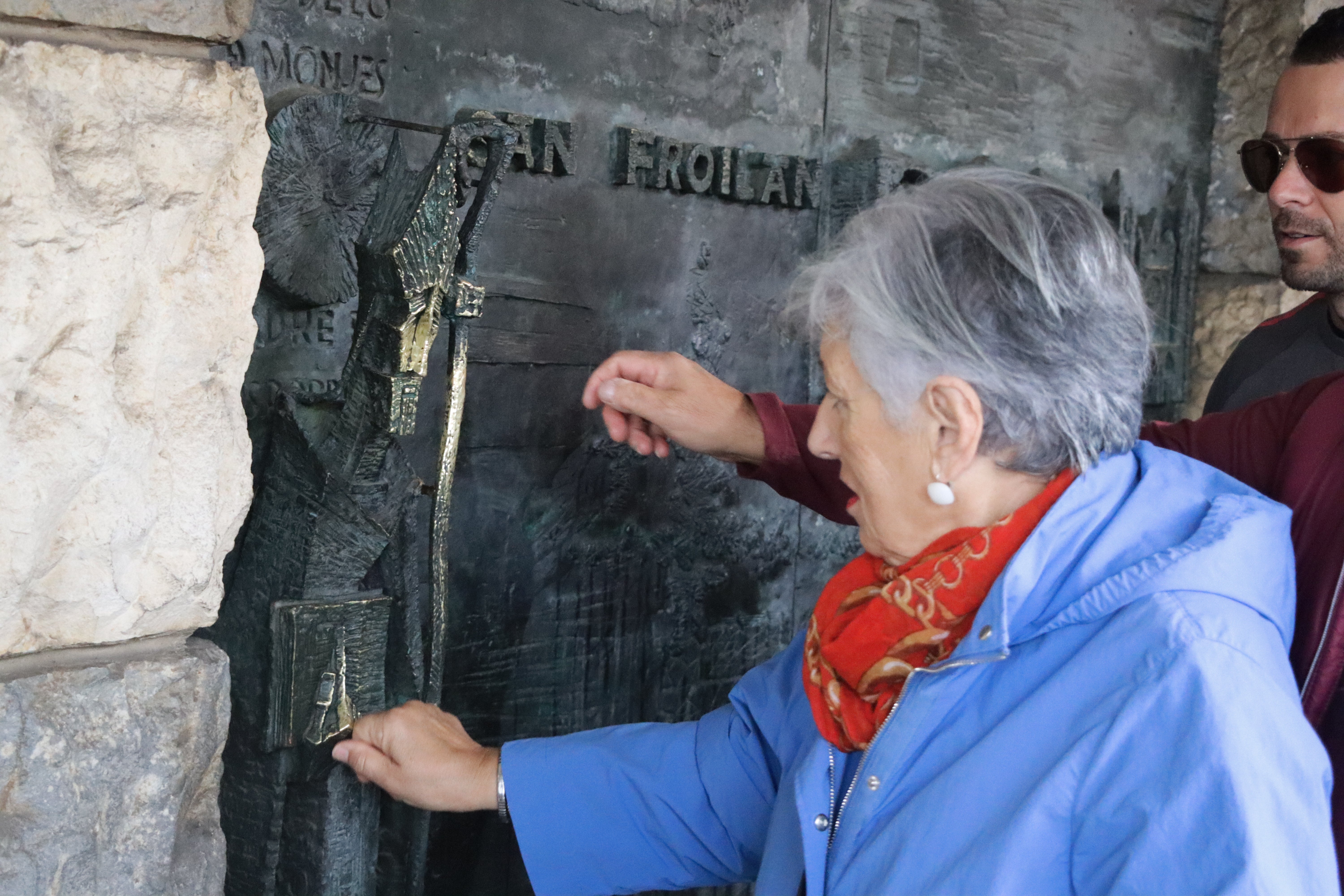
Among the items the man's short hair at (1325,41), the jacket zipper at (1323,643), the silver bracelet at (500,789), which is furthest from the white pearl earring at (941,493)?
the man's short hair at (1325,41)

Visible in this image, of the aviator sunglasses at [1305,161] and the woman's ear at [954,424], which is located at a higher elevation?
the aviator sunglasses at [1305,161]

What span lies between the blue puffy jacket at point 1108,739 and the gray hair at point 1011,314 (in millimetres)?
66

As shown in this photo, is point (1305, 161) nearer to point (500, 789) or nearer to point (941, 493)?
point (941, 493)

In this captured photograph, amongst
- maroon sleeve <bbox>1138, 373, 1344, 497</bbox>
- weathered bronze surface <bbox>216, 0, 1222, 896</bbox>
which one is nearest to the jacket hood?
maroon sleeve <bbox>1138, 373, 1344, 497</bbox>

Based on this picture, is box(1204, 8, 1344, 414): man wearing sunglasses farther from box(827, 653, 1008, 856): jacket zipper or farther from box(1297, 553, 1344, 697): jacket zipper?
box(827, 653, 1008, 856): jacket zipper

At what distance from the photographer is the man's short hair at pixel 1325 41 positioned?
1.99 meters

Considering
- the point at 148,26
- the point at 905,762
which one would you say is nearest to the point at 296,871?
the point at 905,762

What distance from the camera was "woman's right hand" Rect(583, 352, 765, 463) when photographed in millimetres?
1622

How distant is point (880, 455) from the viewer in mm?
1188

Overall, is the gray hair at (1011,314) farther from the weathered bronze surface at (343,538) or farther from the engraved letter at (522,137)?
the engraved letter at (522,137)

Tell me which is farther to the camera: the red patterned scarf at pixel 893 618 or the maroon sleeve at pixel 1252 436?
the maroon sleeve at pixel 1252 436

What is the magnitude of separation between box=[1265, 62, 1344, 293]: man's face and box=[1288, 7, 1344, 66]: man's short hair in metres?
0.01

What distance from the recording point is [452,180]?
4.20ft

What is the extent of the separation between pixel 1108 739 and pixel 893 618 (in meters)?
0.24
